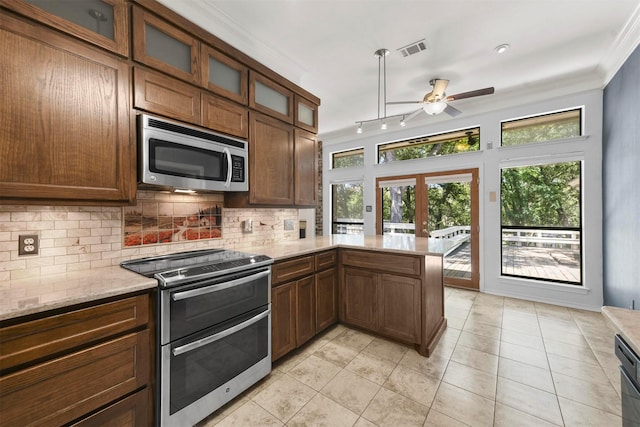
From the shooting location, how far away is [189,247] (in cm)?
222

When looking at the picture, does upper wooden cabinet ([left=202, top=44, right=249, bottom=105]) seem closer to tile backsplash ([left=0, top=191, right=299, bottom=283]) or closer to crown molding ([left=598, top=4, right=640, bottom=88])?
tile backsplash ([left=0, top=191, right=299, bottom=283])

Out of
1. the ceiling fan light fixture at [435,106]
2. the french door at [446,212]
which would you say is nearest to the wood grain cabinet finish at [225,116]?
the ceiling fan light fixture at [435,106]

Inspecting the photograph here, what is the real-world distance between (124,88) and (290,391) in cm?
232

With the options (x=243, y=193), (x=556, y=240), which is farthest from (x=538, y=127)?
(x=243, y=193)

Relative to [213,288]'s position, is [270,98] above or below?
above

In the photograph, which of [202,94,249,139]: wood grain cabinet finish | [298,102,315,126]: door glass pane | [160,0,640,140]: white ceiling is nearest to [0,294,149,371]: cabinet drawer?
[202,94,249,139]: wood grain cabinet finish

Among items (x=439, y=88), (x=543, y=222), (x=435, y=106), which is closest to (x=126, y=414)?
(x=435, y=106)

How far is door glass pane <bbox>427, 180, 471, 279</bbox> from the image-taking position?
4.38 m

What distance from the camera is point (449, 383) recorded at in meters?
1.98

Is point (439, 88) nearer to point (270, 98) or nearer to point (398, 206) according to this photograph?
point (270, 98)

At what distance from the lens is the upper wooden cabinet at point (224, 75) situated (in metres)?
2.04

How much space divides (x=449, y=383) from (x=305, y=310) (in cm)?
128

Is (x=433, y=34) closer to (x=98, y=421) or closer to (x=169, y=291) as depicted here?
(x=169, y=291)

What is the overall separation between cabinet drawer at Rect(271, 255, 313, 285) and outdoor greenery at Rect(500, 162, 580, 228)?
3415mm
